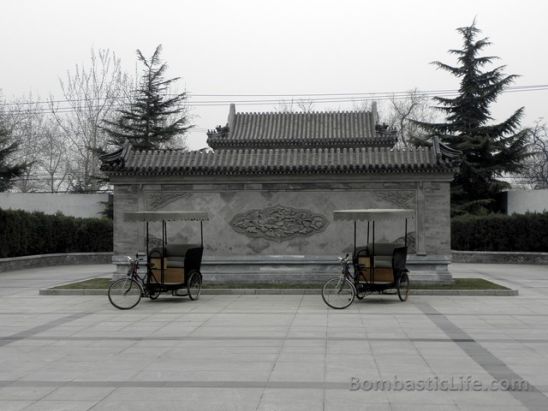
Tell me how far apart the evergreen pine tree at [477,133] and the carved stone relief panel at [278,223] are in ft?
52.8

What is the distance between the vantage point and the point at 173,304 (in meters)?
13.5

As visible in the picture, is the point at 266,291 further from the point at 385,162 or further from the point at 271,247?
the point at 385,162

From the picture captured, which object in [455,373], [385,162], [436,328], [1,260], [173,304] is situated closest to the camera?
[455,373]

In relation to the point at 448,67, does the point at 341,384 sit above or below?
below

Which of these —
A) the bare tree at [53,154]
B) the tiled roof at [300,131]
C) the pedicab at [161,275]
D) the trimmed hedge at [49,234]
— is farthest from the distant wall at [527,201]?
the bare tree at [53,154]

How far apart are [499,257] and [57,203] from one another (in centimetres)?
2227

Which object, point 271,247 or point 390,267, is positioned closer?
point 390,267

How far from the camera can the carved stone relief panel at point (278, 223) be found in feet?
57.4

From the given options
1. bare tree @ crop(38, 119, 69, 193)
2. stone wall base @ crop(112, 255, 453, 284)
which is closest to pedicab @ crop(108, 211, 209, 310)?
stone wall base @ crop(112, 255, 453, 284)

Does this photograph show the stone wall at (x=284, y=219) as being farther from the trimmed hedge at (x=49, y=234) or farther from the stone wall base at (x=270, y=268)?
the trimmed hedge at (x=49, y=234)

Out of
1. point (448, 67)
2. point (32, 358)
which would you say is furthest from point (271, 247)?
point (448, 67)

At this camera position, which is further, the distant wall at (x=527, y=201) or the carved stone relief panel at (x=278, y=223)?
the distant wall at (x=527, y=201)

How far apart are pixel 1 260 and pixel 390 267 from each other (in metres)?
15.8

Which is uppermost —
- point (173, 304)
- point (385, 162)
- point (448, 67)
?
point (448, 67)
